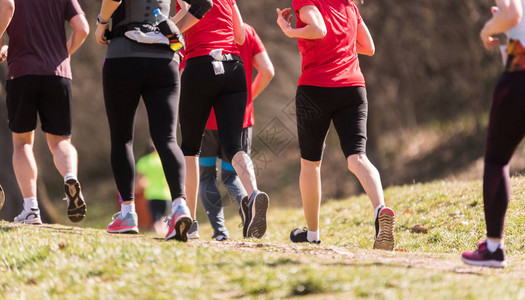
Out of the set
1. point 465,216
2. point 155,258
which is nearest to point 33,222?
point 155,258

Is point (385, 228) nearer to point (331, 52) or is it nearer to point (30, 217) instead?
point (331, 52)

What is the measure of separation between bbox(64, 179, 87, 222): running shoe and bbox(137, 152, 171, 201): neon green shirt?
8.60 feet

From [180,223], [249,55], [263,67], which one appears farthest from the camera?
[263,67]

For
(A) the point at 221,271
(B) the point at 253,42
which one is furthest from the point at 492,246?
(B) the point at 253,42

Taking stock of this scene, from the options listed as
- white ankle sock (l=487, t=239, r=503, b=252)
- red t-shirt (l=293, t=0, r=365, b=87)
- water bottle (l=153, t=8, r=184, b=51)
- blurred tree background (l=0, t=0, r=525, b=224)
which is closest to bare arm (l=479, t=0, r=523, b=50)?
white ankle sock (l=487, t=239, r=503, b=252)

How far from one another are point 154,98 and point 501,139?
2.32m

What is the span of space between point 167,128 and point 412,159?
12.7 metres

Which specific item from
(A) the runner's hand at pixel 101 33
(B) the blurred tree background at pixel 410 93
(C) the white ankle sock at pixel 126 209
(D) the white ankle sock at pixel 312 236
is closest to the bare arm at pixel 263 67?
(D) the white ankle sock at pixel 312 236

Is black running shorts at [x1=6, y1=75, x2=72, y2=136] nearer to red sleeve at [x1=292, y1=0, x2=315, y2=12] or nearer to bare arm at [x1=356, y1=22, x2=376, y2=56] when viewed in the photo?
red sleeve at [x1=292, y1=0, x2=315, y2=12]

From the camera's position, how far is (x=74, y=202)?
19.1 ft

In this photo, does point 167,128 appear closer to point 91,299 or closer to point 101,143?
point 91,299

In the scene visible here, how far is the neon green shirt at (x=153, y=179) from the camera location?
8.58 meters

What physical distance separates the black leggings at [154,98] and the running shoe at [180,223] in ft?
0.45

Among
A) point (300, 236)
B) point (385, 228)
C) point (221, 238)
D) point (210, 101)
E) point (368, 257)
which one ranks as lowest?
point (221, 238)
